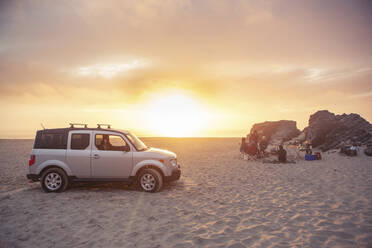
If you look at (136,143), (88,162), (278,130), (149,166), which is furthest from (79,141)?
(278,130)

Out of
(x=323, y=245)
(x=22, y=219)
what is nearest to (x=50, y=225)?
(x=22, y=219)

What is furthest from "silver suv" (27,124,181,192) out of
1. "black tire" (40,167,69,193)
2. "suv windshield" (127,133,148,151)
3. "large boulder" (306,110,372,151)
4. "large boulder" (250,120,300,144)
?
"large boulder" (250,120,300,144)

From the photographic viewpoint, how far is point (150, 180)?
8344mm

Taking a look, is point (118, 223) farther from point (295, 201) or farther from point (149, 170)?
point (295, 201)

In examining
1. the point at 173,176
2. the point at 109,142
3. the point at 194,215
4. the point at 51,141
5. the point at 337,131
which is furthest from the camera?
the point at 337,131

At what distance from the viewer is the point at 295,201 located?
7.12 meters

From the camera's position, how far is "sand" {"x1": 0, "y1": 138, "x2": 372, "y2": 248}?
4605mm

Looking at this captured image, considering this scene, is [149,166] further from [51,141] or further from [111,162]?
[51,141]

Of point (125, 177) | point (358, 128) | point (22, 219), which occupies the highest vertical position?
point (358, 128)

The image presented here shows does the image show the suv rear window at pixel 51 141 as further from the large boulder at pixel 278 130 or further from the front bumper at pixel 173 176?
the large boulder at pixel 278 130

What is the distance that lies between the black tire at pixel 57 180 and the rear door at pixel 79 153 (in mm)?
408

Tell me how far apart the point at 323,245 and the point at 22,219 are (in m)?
7.16

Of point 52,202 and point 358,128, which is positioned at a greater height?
point 358,128

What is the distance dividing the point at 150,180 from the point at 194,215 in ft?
9.27
